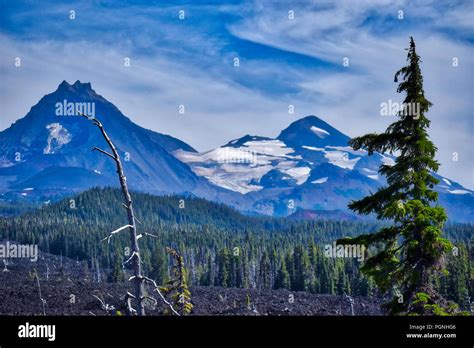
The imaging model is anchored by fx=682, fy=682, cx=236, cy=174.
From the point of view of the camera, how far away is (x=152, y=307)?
98.1 meters

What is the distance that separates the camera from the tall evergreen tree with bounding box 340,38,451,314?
61.4 ft

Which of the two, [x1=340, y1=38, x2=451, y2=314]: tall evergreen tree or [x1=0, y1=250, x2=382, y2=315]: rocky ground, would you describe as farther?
[x1=0, y1=250, x2=382, y2=315]: rocky ground

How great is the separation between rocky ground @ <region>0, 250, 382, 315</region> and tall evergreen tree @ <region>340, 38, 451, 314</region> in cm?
6541

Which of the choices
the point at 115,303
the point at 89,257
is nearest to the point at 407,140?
the point at 115,303

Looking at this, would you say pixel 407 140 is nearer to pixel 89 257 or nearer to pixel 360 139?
pixel 360 139

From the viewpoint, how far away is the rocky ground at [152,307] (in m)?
93.1

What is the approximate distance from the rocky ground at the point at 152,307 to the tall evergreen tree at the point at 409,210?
6541 centimetres

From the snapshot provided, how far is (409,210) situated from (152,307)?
83.3 meters

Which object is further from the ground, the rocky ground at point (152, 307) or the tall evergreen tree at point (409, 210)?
the tall evergreen tree at point (409, 210)

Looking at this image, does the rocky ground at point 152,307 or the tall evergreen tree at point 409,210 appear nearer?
the tall evergreen tree at point 409,210
